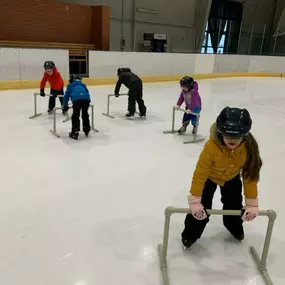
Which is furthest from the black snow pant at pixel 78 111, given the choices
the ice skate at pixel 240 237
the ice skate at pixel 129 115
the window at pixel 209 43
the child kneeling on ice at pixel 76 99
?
the window at pixel 209 43

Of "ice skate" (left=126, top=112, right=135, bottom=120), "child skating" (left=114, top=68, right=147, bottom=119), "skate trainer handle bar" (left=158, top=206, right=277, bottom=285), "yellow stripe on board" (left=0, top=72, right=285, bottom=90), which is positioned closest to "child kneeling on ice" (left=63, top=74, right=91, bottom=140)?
"child skating" (left=114, top=68, right=147, bottom=119)

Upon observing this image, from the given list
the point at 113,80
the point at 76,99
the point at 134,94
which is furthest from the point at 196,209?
the point at 113,80

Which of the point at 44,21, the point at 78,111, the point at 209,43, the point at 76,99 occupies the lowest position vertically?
the point at 78,111

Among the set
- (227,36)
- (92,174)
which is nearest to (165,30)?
(227,36)

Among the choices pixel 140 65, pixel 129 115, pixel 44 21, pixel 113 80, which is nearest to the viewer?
pixel 129 115

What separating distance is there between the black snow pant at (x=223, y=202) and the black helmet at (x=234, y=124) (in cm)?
45

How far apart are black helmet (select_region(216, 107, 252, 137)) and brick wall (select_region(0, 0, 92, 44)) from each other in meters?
8.29

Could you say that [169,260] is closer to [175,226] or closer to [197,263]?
[197,263]

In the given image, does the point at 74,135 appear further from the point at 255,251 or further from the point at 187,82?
the point at 255,251

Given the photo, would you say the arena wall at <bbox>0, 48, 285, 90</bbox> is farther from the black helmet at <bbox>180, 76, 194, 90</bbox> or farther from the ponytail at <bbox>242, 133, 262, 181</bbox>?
the ponytail at <bbox>242, 133, 262, 181</bbox>

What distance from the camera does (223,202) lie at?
6.26ft

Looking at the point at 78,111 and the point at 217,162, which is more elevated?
the point at 217,162

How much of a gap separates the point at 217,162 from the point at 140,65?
7.84 m

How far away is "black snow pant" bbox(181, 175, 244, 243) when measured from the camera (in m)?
1.81
